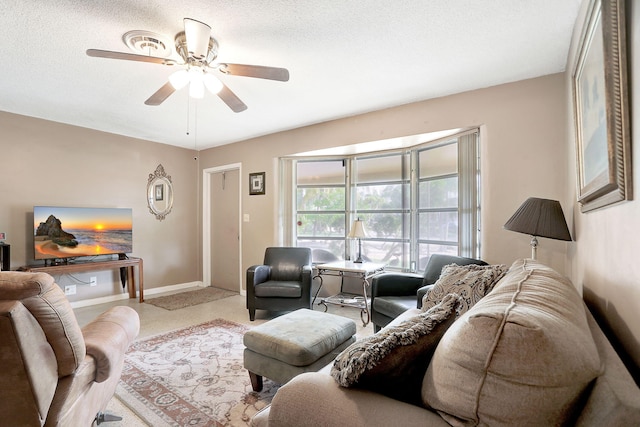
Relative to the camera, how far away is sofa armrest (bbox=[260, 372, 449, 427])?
0.83 metres

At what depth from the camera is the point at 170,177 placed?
5191mm

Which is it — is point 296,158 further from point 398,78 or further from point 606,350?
point 606,350

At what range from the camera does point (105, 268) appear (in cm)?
408

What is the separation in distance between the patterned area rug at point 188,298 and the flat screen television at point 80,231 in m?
0.84

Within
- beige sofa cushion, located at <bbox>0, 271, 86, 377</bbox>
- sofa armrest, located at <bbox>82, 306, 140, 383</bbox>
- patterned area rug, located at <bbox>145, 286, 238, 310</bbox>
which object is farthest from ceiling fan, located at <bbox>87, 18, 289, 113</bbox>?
patterned area rug, located at <bbox>145, 286, 238, 310</bbox>

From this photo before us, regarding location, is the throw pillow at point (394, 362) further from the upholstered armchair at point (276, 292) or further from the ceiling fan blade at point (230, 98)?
the upholstered armchair at point (276, 292)

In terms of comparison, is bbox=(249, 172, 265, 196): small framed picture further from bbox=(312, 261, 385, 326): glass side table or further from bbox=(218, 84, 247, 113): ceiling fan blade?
bbox=(218, 84, 247, 113): ceiling fan blade

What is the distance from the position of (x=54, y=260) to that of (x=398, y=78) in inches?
172

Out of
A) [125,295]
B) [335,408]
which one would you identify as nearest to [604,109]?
[335,408]

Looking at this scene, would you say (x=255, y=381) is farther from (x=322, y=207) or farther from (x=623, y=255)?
(x=322, y=207)

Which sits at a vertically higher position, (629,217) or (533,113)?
(533,113)

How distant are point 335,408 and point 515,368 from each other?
1.61 ft

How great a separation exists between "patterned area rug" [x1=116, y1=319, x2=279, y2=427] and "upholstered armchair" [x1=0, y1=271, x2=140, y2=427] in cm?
64

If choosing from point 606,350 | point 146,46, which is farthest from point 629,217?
point 146,46
